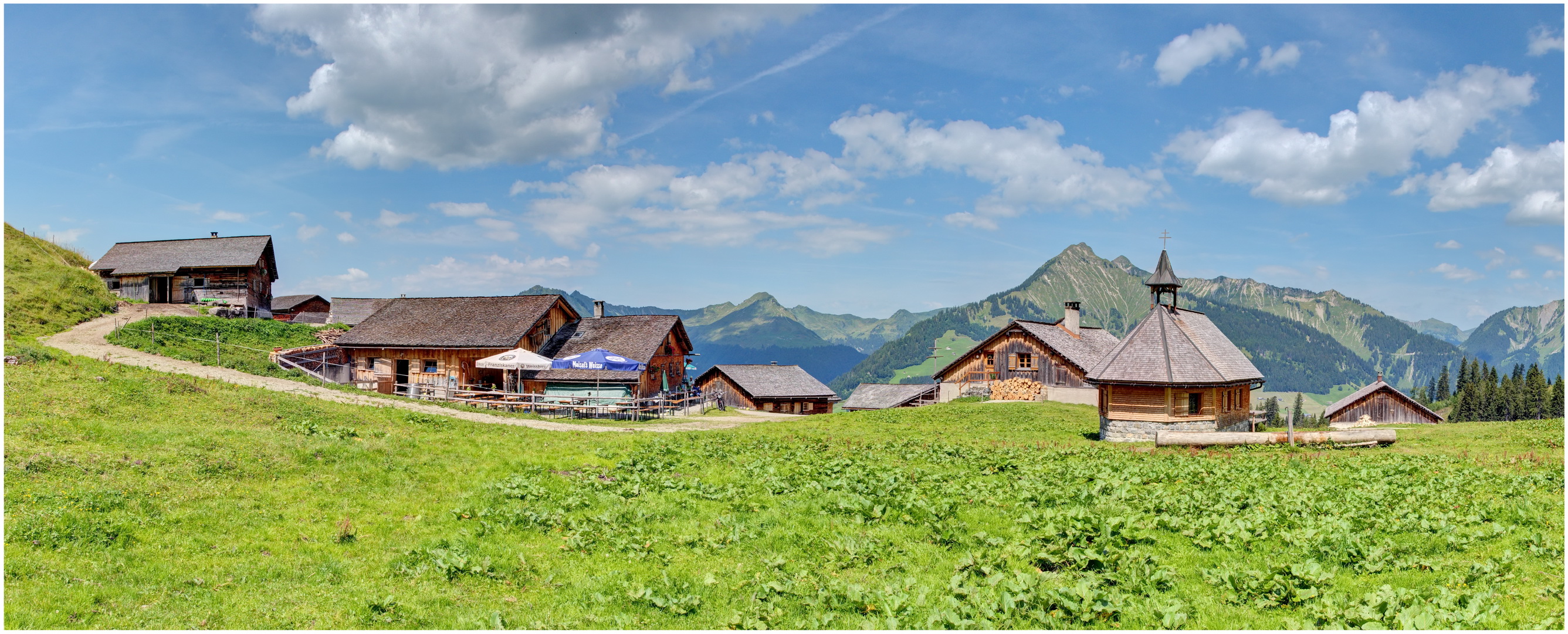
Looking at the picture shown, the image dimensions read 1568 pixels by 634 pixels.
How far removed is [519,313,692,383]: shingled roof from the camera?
48062 millimetres

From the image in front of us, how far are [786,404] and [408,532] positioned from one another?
178ft

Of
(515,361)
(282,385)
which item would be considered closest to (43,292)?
(282,385)

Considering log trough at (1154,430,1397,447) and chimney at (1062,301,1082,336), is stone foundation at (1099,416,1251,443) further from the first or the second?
chimney at (1062,301,1082,336)

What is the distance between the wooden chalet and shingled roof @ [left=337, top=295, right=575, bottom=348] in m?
32.2

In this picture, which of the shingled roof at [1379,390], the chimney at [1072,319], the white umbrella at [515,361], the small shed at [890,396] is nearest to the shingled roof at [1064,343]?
the chimney at [1072,319]

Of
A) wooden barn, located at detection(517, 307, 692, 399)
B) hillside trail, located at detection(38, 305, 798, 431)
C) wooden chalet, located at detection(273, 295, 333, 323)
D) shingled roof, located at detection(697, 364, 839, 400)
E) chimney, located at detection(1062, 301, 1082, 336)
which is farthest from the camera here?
wooden chalet, located at detection(273, 295, 333, 323)

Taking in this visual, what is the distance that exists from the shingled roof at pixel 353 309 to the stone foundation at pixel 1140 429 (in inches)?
2843

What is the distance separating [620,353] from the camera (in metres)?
50.3

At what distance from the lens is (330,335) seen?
56594mm

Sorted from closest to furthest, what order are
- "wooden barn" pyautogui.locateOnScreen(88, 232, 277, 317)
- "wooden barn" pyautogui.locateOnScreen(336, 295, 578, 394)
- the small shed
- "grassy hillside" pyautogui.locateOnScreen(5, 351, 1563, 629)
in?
"grassy hillside" pyautogui.locateOnScreen(5, 351, 1563, 629) < "wooden barn" pyautogui.locateOnScreen(336, 295, 578, 394) < "wooden barn" pyautogui.locateOnScreen(88, 232, 277, 317) < the small shed

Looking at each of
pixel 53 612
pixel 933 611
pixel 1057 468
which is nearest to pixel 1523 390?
pixel 1057 468

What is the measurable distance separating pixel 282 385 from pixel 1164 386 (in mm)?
40885

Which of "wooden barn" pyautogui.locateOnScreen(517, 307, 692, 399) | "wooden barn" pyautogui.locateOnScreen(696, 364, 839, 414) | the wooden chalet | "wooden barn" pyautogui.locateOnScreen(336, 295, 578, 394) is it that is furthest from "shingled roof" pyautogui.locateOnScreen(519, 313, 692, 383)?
the wooden chalet

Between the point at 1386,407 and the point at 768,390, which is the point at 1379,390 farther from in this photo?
the point at 768,390
